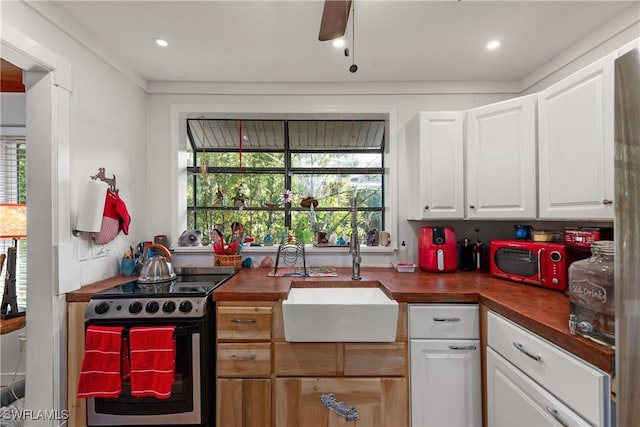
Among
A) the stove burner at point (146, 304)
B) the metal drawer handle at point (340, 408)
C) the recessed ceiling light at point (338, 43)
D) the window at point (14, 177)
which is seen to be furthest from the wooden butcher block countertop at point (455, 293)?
the recessed ceiling light at point (338, 43)

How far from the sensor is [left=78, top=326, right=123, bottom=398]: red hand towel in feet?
4.81

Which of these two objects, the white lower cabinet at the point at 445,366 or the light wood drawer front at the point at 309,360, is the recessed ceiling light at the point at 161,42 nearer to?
the light wood drawer front at the point at 309,360

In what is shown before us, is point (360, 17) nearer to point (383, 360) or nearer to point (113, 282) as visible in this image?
point (383, 360)

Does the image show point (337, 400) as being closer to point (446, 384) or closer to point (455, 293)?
point (446, 384)

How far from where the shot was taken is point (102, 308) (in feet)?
5.04

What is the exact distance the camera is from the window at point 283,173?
8.53 ft

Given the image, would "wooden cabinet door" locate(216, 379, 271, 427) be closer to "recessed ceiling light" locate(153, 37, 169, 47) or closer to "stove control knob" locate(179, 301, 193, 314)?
"stove control knob" locate(179, 301, 193, 314)

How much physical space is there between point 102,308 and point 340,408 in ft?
4.67

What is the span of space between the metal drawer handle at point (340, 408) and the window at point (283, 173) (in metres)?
1.33

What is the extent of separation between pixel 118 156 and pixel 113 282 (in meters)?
0.90

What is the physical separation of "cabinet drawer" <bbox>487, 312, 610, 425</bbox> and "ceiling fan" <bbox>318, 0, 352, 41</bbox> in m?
1.55

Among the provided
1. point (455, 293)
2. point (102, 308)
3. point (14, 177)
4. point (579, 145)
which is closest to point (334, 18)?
point (579, 145)

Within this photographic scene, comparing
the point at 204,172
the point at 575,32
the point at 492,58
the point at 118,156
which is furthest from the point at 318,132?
the point at 575,32

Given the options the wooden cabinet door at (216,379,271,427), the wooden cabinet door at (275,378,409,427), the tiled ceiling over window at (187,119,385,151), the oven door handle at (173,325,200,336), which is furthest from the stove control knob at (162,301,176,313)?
the tiled ceiling over window at (187,119,385,151)
